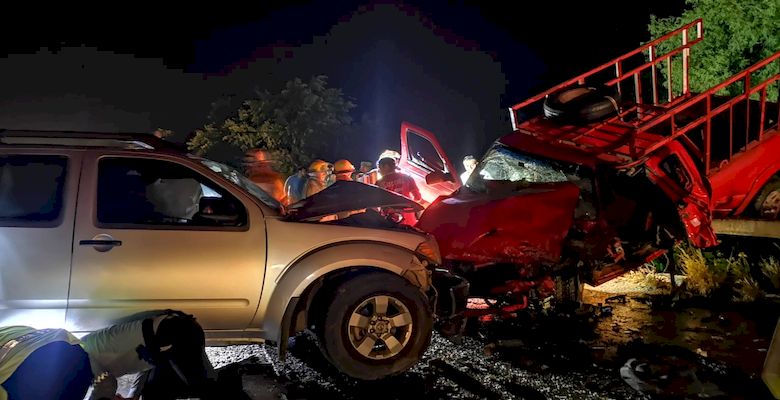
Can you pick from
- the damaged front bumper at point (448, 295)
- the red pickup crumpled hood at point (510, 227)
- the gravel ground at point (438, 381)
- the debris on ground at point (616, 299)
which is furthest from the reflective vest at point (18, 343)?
the debris on ground at point (616, 299)

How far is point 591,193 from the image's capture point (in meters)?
6.55

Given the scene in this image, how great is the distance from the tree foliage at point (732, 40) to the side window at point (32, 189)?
1059cm

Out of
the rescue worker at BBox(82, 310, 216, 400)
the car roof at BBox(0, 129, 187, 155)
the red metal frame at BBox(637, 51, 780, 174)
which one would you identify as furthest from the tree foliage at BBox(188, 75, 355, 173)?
the rescue worker at BBox(82, 310, 216, 400)

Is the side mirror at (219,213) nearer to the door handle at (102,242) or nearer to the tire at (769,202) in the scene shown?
the door handle at (102,242)

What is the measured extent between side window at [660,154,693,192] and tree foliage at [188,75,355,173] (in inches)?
749

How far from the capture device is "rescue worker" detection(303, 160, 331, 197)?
8492 mm


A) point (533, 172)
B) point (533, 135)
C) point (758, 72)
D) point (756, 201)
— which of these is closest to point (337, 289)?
point (533, 172)

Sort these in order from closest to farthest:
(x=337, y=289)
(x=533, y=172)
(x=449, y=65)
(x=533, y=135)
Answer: (x=337, y=289) → (x=533, y=172) → (x=533, y=135) → (x=449, y=65)

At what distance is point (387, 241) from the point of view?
4.80 m

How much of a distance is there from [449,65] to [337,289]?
29886 mm

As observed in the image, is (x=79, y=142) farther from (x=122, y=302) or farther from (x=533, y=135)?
(x=533, y=135)

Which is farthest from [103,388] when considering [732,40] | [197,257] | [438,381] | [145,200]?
[732,40]

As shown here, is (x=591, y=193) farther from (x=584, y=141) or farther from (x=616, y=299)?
(x=616, y=299)

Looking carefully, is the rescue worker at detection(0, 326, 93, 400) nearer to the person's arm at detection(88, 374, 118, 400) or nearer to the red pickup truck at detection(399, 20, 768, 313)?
the person's arm at detection(88, 374, 118, 400)
